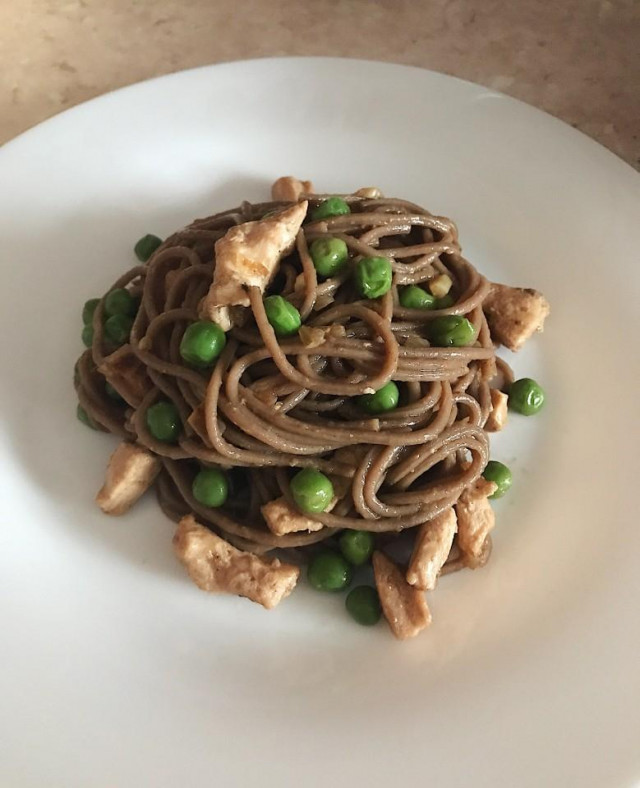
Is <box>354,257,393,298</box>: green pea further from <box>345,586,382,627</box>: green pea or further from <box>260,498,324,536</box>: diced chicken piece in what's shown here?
<box>345,586,382,627</box>: green pea

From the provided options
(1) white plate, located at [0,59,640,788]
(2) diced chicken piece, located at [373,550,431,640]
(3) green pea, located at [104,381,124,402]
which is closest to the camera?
(1) white plate, located at [0,59,640,788]

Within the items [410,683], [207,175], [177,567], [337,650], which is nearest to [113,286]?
[207,175]

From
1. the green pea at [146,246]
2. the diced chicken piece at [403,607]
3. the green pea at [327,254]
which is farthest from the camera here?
the green pea at [146,246]

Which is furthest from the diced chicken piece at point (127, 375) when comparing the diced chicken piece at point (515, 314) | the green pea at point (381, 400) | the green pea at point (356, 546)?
the diced chicken piece at point (515, 314)

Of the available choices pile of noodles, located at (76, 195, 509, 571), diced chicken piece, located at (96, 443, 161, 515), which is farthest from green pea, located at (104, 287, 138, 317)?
diced chicken piece, located at (96, 443, 161, 515)

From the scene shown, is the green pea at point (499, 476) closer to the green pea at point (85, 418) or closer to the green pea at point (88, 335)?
the green pea at point (85, 418)

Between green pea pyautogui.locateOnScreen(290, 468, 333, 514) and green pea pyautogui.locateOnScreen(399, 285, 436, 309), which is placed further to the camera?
green pea pyautogui.locateOnScreen(399, 285, 436, 309)
